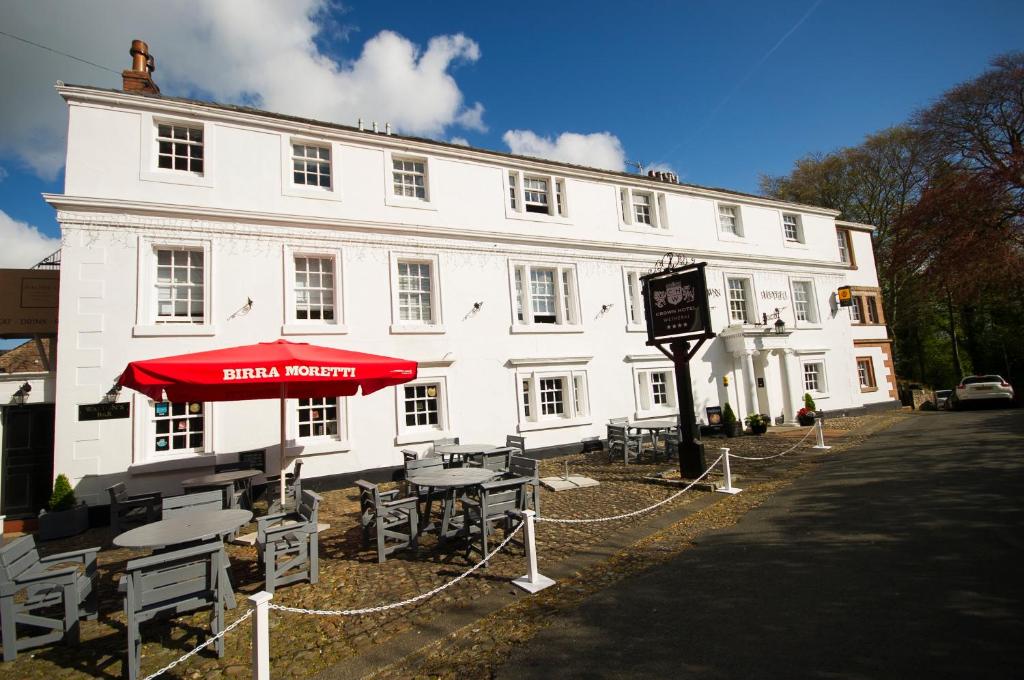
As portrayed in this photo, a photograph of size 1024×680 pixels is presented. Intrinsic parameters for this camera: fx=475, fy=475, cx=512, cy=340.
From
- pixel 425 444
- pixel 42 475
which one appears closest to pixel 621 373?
pixel 425 444

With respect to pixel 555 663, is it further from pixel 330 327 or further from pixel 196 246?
pixel 196 246

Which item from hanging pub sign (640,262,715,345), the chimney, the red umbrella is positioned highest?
the chimney

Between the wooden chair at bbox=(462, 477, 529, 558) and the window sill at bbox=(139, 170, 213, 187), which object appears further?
the window sill at bbox=(139, 170, 213, 187)

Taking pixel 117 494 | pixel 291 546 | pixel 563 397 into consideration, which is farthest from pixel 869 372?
pixel 117 494

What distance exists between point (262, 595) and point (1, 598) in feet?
10.9

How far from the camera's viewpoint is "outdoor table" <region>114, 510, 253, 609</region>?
4758mm

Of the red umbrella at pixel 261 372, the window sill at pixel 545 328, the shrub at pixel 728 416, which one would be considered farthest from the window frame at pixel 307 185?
the shrub at pixel 728 416

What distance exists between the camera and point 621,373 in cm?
1681

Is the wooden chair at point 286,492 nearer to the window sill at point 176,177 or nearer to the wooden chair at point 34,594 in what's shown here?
the wooden chair at point 34,594

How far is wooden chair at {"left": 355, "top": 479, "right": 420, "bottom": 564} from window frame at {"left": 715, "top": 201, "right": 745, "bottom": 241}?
1830 centimetres

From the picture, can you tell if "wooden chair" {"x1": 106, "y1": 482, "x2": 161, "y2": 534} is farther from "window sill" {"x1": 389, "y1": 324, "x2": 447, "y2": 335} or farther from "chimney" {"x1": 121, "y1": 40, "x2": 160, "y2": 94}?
"chimney" {"x1": 121, "y1": 40, "x2": 160, "y2": 94}

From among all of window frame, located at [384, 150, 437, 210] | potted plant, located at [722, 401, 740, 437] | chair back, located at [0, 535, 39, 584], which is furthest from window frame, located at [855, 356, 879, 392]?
chair back, located at [0, 535, 39, 584]

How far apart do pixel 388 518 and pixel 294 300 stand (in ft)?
24.8

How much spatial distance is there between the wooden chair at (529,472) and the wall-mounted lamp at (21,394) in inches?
413
